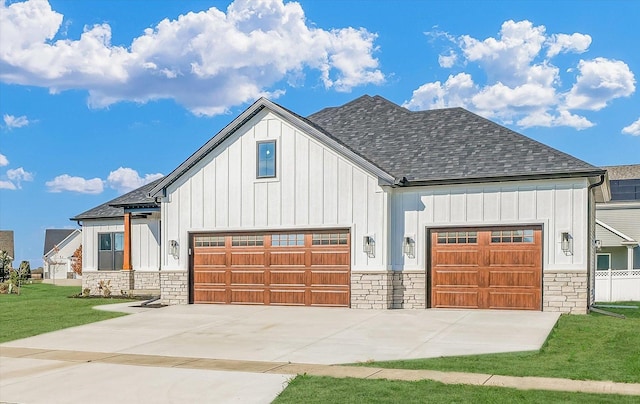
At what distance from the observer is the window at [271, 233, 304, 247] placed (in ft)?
70.8

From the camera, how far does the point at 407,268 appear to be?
20688 mm

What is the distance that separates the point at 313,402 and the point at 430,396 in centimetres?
163

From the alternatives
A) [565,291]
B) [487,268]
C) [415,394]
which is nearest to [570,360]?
[415,394]

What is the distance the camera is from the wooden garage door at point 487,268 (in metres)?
19.4

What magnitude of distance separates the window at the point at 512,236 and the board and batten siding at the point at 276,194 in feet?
10.9

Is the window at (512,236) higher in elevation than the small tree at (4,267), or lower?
higher

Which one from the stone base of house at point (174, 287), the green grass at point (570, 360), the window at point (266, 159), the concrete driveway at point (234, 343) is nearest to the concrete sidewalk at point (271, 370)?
the concrete driveway at point (234, 343)

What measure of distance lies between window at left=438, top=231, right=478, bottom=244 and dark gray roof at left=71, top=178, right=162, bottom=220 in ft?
39.7

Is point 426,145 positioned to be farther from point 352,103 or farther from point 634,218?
point 634,218

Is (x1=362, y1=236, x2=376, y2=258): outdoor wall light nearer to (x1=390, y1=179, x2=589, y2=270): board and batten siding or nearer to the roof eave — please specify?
(x1=390, y1=179, x2=589, y2=270): board and batten siding

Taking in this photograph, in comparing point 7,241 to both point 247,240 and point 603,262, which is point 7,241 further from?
point 603,262

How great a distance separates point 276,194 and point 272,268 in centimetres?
239

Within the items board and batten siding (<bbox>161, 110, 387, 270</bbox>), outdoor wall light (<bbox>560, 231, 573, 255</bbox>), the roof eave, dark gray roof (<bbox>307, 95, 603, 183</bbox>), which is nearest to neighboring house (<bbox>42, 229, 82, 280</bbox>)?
board and batten siding (<bbox>161, 110, 387, 270</bbox>)

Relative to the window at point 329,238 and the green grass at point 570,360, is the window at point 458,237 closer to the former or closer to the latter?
the window at point 329,238
